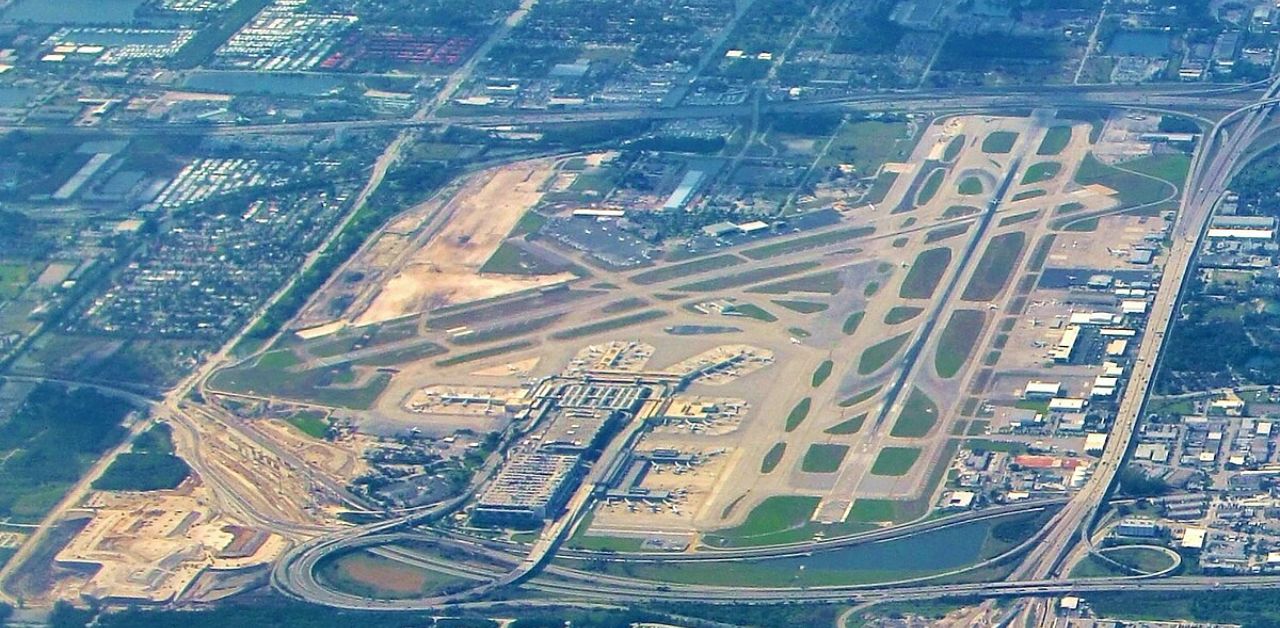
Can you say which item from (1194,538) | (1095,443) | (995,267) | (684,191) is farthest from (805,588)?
(684,191)

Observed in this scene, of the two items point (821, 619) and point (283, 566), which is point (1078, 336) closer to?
point (821, 619)

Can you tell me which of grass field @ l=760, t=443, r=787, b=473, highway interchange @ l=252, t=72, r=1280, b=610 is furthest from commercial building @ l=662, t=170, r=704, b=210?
highway interchange @ l=252, t=72, r=1280, b=610

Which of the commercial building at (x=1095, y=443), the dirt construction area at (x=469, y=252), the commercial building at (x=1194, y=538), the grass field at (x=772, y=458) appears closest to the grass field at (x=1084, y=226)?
the commercial building at (x=1095, y=443)

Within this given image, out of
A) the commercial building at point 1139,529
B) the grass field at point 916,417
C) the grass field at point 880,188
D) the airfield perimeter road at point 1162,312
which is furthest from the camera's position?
the grass field at point 880,188

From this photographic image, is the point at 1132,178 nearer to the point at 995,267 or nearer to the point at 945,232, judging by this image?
the point at 945,232

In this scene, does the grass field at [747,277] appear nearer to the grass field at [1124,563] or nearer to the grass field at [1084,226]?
the grass field at [1084,226]

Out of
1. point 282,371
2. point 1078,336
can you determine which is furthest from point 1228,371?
point 282,371

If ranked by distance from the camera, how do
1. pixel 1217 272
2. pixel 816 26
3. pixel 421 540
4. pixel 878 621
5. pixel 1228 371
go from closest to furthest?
pixel 878 621
pixel 421 540
pixel 1228 371
pixel 1217 272
pixel 816 26
